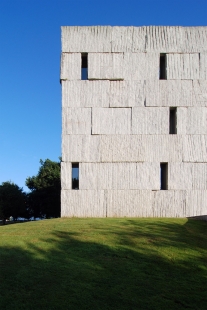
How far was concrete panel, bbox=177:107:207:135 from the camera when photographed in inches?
637

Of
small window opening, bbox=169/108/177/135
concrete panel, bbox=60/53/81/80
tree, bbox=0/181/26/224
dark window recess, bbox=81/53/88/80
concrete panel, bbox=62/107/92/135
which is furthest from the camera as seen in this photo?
tree, bbox=0/181/26/224

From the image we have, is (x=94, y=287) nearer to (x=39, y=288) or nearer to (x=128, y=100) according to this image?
(x=39, y=288)

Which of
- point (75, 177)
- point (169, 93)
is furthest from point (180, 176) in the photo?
point (75, 177)

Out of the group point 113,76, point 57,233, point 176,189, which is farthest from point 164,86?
point 57,233

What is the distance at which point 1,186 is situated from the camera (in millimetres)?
34250

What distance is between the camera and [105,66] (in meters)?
16.5

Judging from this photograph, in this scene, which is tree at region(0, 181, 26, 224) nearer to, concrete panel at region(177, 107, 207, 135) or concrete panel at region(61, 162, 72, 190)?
concrete panel at region(61, 162, 72, 190)

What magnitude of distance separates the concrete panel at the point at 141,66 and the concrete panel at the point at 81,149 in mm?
Result: 3855

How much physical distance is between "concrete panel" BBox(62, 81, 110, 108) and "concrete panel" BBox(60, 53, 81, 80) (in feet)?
1.11

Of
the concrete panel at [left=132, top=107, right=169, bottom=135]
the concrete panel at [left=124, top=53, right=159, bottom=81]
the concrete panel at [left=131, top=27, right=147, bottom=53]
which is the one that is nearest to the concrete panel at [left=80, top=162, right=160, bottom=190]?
the concrete panel at [left=132, top=107, right=169, bottom=135]

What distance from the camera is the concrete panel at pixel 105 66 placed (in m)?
16.5

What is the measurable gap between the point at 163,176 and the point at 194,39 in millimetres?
7542

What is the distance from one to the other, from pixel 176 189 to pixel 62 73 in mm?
8529

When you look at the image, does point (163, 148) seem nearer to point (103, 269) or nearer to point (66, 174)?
point (66, 174)
